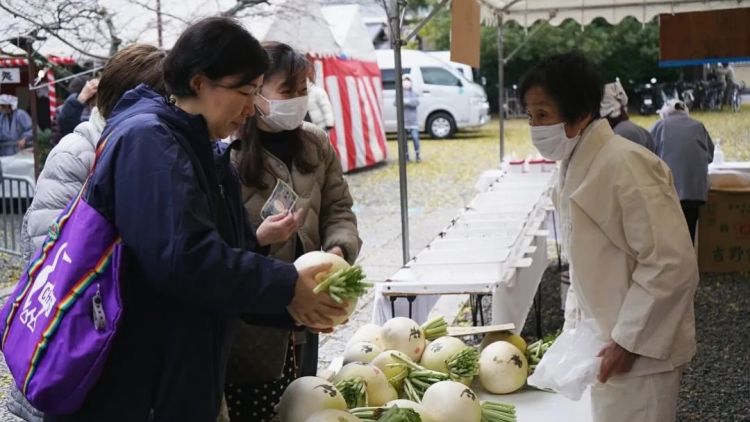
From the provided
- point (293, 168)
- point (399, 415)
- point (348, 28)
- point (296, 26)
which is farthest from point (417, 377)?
point (348, 28)

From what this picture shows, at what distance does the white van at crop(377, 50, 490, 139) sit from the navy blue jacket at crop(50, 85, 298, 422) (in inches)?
765

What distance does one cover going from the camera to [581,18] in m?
9.45

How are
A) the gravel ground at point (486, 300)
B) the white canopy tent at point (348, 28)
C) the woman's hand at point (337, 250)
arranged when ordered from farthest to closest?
1. the white canopy tent at point (348, 28)
2. the gravel ground at point (486, 300)
3. the woman's hand at point (337, 250)

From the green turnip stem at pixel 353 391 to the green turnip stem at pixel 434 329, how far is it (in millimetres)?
845

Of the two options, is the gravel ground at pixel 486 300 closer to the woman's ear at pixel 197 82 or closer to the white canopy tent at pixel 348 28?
the white canopy tent at pixel 348 28

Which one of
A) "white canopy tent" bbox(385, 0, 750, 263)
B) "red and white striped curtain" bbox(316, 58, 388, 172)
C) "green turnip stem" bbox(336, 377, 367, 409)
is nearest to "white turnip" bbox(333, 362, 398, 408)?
"green turnip stem" bbox(336, 377, 367, 409)

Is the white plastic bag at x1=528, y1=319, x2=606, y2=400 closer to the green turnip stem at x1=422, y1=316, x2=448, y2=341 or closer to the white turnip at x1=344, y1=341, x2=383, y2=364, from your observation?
the white turnip at x1=344, y1=341, x2=383, y2=364

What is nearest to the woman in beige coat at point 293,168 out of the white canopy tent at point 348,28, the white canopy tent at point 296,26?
the white canopy tent at point 296,26

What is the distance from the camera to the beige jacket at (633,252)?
7.45ft

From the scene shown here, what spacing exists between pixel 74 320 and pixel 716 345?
5255mm

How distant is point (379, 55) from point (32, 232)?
20.2 m

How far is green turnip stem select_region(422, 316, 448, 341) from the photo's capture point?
3473mm

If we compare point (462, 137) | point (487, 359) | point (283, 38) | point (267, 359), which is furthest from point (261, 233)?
point (462, 137)

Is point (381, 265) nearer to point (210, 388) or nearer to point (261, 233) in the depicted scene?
point (261, 233)
